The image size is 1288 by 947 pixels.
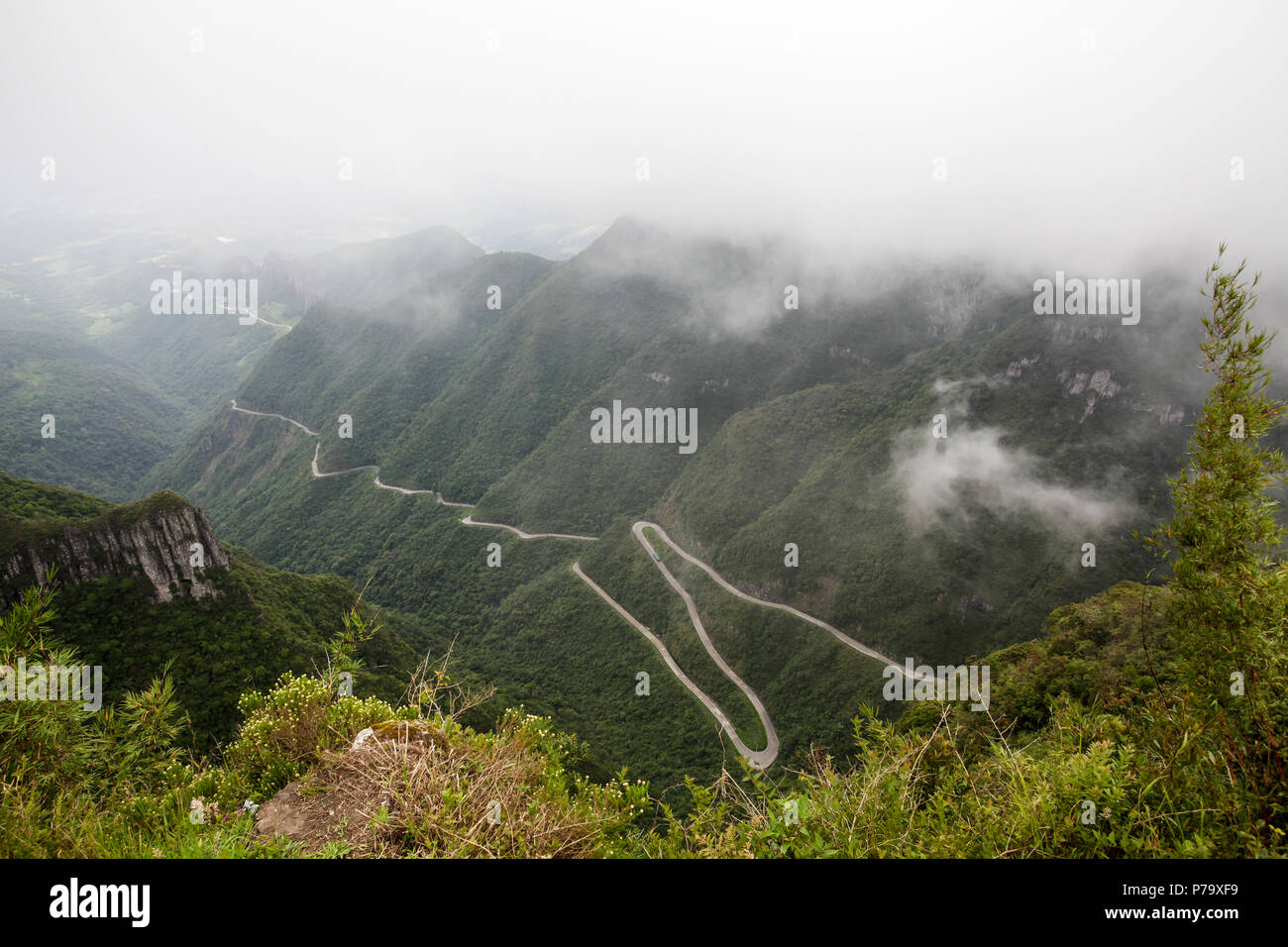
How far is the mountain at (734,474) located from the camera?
7425 centimetres

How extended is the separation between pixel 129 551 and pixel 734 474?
87466 millimetres

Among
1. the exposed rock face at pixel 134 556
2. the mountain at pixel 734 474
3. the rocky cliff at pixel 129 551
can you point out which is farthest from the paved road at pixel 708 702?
the rocky cliff at pixel 129 551

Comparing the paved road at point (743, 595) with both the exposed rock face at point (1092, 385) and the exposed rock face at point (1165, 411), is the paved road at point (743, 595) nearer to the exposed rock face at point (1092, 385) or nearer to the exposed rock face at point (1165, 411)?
the exposed rock face at point (1092, 385)

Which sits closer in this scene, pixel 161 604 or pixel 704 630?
pixel 161 604

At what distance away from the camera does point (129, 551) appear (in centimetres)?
4541

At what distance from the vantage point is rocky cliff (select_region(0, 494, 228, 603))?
4184 cm

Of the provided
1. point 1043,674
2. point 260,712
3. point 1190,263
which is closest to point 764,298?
point 1190,263

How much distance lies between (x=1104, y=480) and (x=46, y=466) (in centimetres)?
23526

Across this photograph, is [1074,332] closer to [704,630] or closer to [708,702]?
[704,630]

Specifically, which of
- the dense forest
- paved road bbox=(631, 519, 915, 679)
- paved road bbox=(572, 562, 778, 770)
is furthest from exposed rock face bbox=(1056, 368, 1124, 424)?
the dense forest

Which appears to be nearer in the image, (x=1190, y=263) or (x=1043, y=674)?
(x=1043, y=674)

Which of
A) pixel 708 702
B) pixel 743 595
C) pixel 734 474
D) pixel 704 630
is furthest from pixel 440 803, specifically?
pixel 734 474
